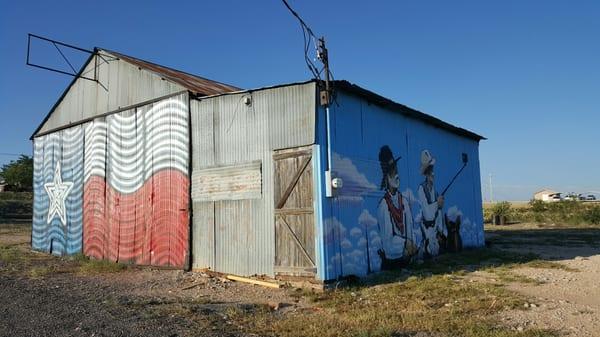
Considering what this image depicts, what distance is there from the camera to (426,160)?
1595 cm

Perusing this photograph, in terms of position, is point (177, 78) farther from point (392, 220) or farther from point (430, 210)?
point (430, 210)

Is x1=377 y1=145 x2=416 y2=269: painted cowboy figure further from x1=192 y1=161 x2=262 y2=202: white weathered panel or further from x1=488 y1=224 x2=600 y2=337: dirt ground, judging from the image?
x1=192 y1=161 x2=262 y2=202: white weathered panel

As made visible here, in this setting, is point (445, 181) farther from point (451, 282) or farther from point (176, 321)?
point (176, 321)

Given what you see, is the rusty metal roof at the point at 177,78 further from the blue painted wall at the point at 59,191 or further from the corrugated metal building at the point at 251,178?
the blue painted wall at the point at 59,191

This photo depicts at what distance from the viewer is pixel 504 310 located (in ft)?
26.9

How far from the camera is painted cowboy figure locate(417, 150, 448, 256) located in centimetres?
1538

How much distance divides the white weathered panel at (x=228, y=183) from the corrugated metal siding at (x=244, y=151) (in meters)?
0.14

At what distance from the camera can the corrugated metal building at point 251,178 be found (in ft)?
36.5

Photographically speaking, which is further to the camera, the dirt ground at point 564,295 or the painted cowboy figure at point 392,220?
the painted cowboy figure at point 392,220

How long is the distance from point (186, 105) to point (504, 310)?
30.5 ft

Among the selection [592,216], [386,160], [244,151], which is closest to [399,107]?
[386,160]

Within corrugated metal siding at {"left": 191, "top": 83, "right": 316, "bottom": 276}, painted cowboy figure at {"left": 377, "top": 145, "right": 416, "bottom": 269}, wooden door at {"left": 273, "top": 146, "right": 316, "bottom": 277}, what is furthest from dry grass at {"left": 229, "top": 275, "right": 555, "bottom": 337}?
corrugated metal siding at {"left": 191, "top": 83, "right": 316, "bottom": 276}

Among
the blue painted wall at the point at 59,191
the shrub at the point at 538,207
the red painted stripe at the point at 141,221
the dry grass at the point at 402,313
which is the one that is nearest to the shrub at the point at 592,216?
the shrub at the point at 538,207

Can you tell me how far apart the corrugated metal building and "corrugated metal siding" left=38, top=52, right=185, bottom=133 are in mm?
64
